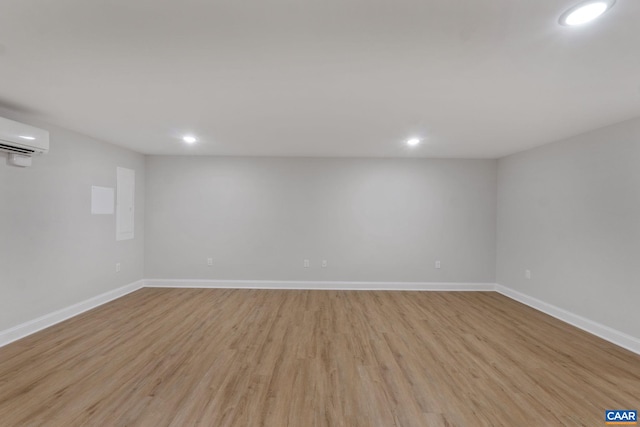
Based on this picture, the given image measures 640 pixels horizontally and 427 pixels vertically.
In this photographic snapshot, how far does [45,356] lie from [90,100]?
2.45 meters

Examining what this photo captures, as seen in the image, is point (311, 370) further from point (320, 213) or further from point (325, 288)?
point (320, 213)

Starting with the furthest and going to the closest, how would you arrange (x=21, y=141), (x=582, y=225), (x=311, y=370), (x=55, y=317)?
(x=582, y=225), (x=55, y=317), (x=21, y=141), (x=311, y=370)

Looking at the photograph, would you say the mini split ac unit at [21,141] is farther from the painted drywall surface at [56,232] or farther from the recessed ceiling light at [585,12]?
the recessed ceiling light at [585,12]

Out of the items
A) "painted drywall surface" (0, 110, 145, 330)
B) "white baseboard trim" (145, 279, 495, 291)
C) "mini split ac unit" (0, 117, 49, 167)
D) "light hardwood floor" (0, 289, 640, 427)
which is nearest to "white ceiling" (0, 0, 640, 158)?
"mini split ac unit" (0, 117, 49, 167)

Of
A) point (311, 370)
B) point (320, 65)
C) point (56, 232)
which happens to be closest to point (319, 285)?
point (311, 370)

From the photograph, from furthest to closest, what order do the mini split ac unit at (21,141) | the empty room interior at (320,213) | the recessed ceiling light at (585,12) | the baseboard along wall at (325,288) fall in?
the baseboard along wall at (325,288), the mini split ac unit at (21,141), the empty room interior at (320,213), the recessed ceiling light at (585,12)

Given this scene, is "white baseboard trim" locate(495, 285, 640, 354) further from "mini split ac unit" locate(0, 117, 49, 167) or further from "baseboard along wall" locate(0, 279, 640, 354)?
"mini split ac unit" locate(0, 117, 49, 167)

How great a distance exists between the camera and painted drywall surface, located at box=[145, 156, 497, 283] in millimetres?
5289

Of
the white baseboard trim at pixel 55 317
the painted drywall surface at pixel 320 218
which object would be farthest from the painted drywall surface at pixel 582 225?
the white baseboard trim at pixel 55 317

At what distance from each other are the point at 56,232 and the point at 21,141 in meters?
1.19

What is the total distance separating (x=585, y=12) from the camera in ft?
4.63

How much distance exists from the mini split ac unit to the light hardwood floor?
6.34 feet

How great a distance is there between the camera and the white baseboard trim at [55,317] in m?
2.98

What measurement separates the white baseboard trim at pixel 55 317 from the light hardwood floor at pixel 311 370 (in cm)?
11
